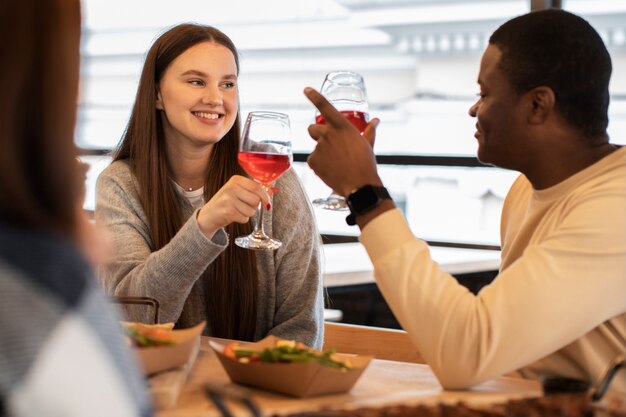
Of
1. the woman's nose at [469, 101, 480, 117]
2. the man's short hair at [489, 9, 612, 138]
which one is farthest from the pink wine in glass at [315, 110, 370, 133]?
the man's short hair at [489, 9, 612, 138]

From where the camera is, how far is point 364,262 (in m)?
3.92

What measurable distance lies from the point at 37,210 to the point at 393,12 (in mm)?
5499

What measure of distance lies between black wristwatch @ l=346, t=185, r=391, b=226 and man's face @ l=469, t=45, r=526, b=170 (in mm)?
288

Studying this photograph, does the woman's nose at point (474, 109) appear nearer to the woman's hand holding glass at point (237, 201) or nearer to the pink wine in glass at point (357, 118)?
the pink wine in glass at point (357, 118)

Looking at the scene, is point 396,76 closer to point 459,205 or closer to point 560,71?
point 459,205

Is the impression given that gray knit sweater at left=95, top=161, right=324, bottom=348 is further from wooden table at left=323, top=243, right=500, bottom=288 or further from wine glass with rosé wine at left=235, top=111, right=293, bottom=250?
wooden table at left=323, top=243, right=500, bottom=288

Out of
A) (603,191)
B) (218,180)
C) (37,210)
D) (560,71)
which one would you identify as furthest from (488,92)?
(37,210)

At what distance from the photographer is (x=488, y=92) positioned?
1.82 metres

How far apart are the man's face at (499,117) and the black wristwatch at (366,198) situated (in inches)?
11.4

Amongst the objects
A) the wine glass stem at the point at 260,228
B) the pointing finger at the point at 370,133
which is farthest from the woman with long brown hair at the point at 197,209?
the pointing finger at the point at 370,133

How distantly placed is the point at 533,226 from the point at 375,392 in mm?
526

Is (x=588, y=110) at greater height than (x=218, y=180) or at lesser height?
greater

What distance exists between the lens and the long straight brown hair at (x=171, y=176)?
2.37 metres

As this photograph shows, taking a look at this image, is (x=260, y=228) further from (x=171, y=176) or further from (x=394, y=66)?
(x=394, y=66)
